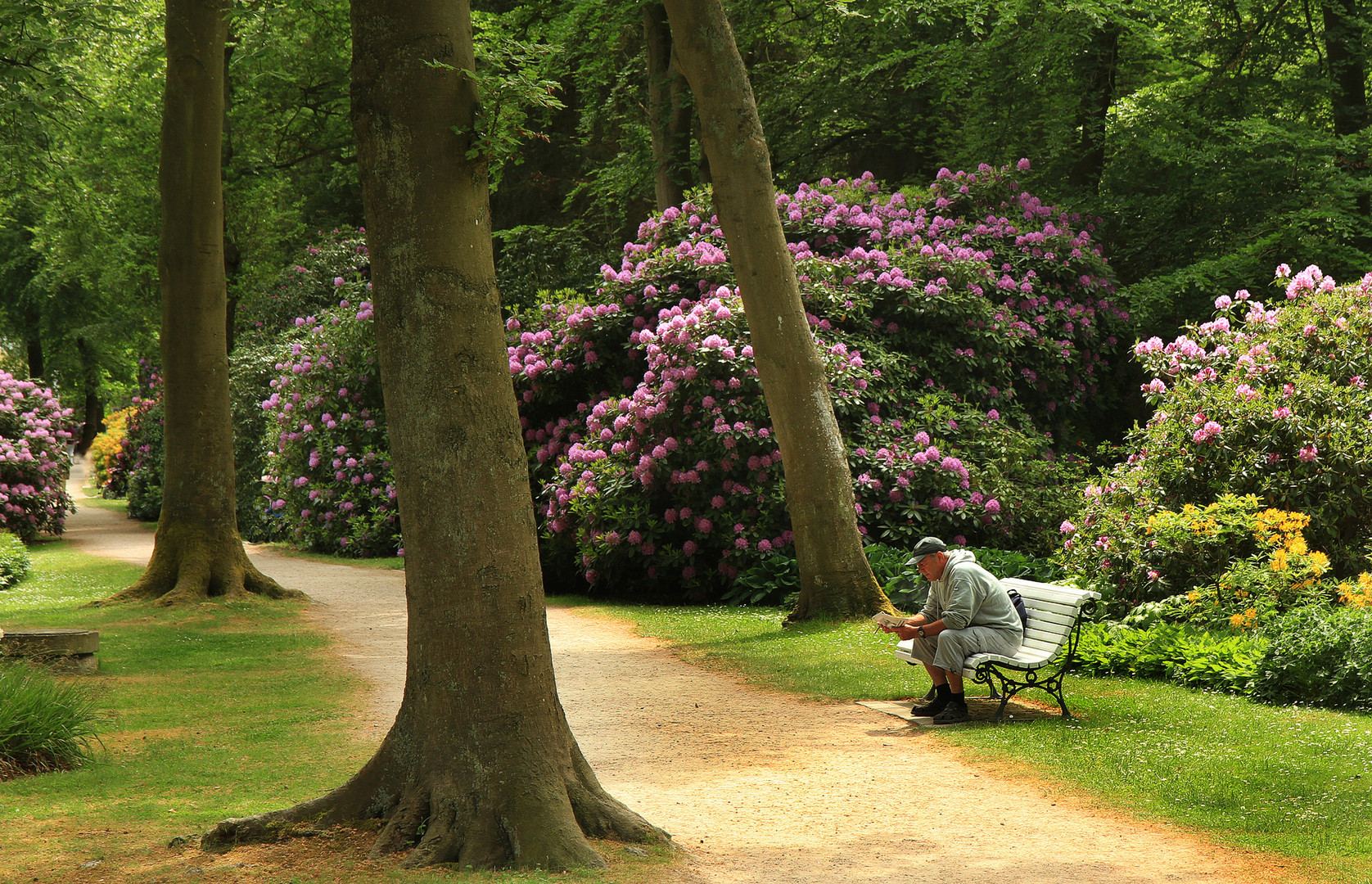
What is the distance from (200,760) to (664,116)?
14.1 metres

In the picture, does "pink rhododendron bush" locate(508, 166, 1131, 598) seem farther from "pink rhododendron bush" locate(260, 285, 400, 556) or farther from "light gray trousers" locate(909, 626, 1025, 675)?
"light gray trousers" locate(909, 626, 1025, 675)

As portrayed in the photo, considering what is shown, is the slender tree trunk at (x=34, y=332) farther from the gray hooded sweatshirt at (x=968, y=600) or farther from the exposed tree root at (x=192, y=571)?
the gray hooded sweatshirt at (x=968, y=600)

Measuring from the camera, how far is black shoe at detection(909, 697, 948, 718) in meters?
7.35

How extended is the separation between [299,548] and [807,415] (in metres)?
14.6

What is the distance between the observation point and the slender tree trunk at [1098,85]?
18.1 m

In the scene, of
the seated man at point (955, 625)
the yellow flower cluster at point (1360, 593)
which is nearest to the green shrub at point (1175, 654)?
the yellow flower cluster at point (1360, 593)

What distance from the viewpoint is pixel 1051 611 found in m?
7.47

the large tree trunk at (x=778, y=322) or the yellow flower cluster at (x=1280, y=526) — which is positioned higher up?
the large tree trunk at (x=778, y=322)

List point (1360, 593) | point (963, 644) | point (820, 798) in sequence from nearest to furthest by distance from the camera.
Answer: point (820, 798) < point (963, 644) < point (1360, 593)

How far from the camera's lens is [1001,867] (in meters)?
4.65

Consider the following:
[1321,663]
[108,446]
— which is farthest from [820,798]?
[108,446]

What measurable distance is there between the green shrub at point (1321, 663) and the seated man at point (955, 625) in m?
1.70

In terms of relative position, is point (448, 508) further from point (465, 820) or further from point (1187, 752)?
point (1187, 752)

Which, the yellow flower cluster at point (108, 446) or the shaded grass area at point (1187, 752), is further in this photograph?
the yellow flower cluster at point (108, 446)
